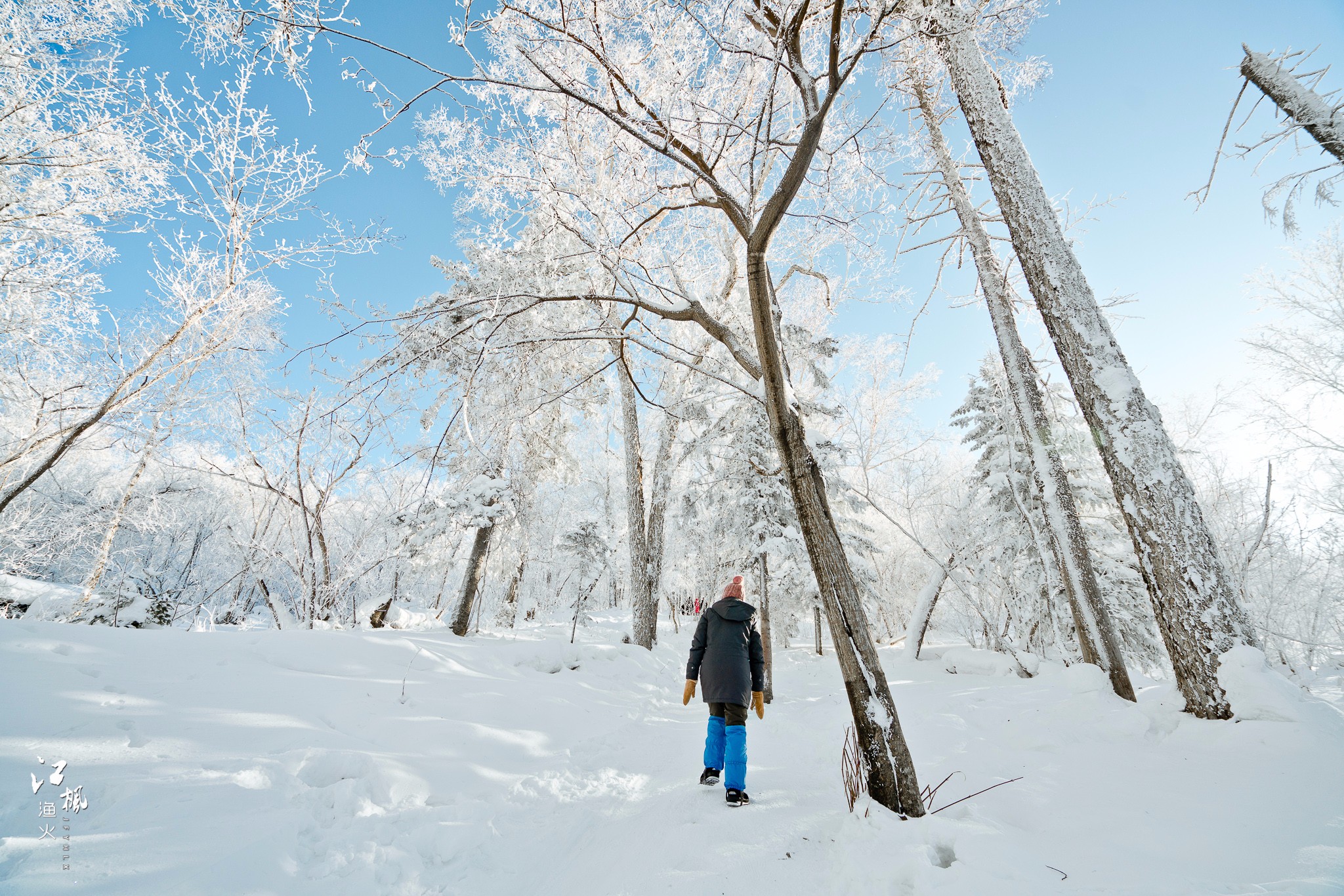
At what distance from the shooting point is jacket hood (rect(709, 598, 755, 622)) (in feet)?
12.9

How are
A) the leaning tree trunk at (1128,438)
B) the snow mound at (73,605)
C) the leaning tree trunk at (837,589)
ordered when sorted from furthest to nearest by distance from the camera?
the snow mound at (73,605)
the leaning tree trunk at (1128,438)
the leaning tree trunk at (837,589)

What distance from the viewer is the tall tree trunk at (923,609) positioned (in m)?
8.77

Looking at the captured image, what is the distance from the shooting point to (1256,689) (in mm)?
2818

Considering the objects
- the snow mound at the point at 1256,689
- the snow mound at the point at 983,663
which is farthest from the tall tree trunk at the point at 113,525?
the snow mound at the point at 983,663

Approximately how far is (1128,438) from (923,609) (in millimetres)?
7582

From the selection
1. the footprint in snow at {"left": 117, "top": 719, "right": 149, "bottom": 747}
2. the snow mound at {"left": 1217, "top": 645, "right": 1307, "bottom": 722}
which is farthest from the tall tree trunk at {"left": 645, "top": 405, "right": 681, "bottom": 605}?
the snow mound at {"left": 1217, "top": 645, "right": 1307, "bottom": 722}

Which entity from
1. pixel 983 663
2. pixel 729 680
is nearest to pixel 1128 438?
pixel 729 680

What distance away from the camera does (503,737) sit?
4.05 metres

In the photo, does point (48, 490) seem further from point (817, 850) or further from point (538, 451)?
point (817, 850)

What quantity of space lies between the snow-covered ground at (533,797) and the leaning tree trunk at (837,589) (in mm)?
221

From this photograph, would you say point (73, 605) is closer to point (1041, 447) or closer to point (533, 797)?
point (533, 797)

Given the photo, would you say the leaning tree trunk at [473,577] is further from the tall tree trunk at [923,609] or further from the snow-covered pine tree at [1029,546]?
the snow-covered pine tree at [1029,546]

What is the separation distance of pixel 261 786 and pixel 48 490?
1057 inches

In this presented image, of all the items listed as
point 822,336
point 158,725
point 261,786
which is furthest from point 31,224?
point 822,336
